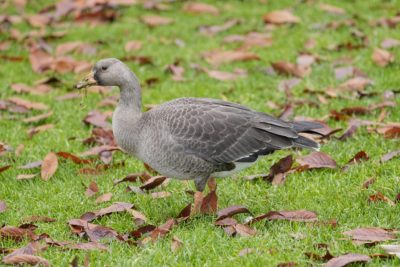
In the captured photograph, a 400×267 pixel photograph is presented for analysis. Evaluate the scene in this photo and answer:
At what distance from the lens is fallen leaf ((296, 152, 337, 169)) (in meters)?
6.80

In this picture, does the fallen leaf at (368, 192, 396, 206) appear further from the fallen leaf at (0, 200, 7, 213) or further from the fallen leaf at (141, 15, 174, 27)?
the fallen leaf at (141, 15, 174, 27)

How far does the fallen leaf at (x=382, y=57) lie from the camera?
9396 mm

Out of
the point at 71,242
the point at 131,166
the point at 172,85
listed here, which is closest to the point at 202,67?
the point at 172,85

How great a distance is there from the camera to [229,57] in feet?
32.9

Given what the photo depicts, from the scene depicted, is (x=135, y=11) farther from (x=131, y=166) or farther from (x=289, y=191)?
(x=289, y=191)

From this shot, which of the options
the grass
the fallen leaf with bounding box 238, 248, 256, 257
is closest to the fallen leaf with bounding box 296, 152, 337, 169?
the grass

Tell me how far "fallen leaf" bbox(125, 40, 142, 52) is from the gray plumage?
4.22 meters

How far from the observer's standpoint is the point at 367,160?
6902 mm

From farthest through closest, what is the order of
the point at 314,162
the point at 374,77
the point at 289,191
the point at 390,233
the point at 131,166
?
the point at 374,77 → the point at 131,166 → the point at 314,162 → the point at 289,191 → the point at 390,233

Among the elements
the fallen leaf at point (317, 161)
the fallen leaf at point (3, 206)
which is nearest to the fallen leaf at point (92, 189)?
the fallen leaf at point (3, 206)

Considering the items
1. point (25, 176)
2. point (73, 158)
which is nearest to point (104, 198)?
point (25, 176)

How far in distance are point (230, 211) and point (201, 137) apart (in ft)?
2.33

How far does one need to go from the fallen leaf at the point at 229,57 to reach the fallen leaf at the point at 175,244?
4.90m

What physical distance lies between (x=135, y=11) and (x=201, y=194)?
264 inches
